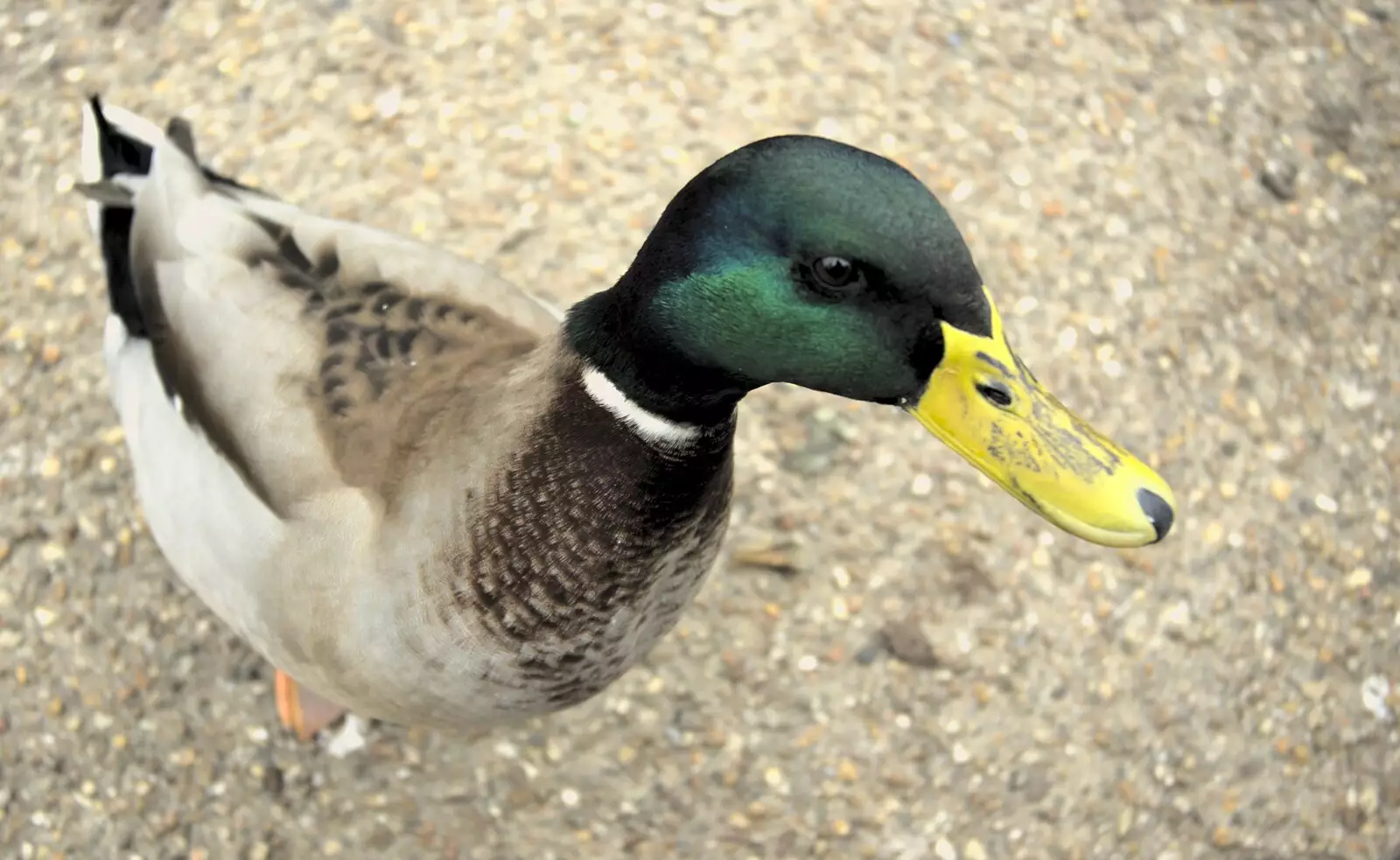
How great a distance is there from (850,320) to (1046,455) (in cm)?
28

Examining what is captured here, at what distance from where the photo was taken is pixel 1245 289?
313 cm

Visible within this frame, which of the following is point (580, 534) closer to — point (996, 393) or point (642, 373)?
point (642, 373)

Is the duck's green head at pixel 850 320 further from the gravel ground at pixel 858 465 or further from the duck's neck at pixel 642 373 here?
the gravel ground at pixel 858 465

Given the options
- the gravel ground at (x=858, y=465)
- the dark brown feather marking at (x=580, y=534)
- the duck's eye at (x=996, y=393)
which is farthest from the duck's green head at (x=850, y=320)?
the gravel ground at (x=858, y=465)

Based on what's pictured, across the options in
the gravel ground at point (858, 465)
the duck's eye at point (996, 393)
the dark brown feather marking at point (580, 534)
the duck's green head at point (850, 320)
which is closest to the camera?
the duck's green head at point (850, 320)

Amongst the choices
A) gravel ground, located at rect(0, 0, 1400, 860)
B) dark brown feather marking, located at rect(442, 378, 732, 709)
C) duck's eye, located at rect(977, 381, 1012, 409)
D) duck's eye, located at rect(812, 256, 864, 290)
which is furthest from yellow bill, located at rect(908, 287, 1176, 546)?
gravel ground, located at rect(0, 0, 1400, 860)

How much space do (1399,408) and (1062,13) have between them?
1.38 m

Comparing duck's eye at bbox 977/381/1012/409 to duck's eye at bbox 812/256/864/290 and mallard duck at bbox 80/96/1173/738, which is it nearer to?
mallard duck at bbox 80/96/1173/738

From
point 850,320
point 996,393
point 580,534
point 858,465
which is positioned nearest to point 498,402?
point 580,534

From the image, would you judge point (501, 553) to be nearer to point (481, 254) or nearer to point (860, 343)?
point (860, 343)

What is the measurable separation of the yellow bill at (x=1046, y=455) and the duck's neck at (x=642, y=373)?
0.81 ft

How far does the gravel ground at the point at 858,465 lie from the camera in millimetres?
2477

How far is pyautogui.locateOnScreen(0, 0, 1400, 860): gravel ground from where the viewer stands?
2477mm

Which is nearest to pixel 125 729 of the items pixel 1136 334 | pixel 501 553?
pixel 501 553
